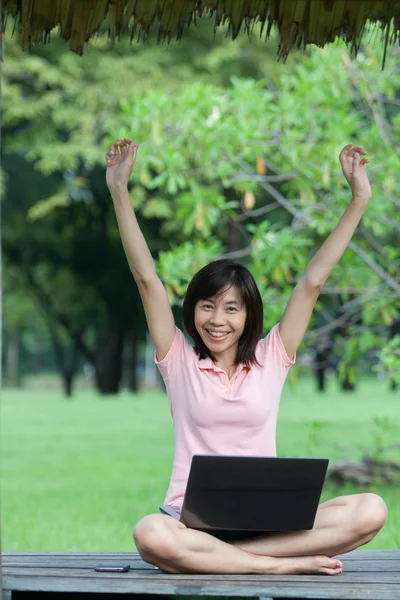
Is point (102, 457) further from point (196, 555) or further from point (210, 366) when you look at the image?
point (196, 555)

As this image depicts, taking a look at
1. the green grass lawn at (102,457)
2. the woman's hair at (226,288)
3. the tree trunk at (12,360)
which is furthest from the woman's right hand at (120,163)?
the tree trunk at (12,360)

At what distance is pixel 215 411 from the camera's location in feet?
11.7

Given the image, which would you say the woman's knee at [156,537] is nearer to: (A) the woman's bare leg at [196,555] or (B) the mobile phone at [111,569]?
(A) the woman's bare leg at [196,555]

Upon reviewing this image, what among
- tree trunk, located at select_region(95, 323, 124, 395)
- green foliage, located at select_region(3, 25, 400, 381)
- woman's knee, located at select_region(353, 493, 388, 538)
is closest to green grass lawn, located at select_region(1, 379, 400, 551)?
green foliage, located at select_region(3, 25, 400, 381)

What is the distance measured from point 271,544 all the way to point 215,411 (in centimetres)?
48

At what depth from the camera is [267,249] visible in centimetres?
793

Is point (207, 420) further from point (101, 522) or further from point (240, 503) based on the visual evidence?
point (101, 522)

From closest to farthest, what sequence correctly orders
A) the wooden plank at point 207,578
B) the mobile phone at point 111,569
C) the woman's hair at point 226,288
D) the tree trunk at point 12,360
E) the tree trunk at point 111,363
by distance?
the wooden plank at point 207,578
the mobile phone at point 111,569
the woman's hair at point 226,288
the tree trunk at point 111,363
the tree trunk at point 12,360

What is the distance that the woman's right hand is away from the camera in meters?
3.67

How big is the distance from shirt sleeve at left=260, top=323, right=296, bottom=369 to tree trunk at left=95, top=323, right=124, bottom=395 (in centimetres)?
1938

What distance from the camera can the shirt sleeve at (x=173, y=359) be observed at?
3.69 m

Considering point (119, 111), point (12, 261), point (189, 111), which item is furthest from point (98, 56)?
point (189, 111)

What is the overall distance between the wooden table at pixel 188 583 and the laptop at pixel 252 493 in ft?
0.56

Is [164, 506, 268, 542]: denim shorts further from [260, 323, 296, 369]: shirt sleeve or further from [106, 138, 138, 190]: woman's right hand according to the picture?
[106, 138, 138, 190]: woman's right hand
